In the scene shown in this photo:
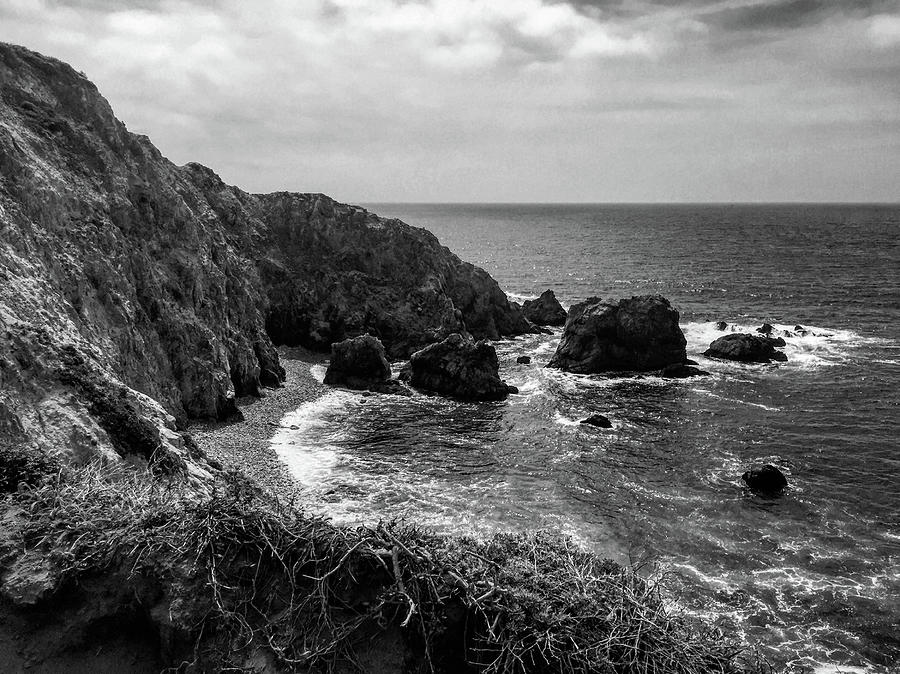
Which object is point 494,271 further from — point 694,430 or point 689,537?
point 689,537

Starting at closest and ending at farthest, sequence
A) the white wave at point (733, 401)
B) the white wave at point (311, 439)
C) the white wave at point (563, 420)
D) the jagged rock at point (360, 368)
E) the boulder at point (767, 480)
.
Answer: the boulder at point (767, 480) < the white wave at point (311, 439) < the white wave at point (563, 420) < the white wave at point (733, 401) < the jagged rock at point (360, 368)

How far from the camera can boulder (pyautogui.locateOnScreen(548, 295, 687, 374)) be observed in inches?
2092

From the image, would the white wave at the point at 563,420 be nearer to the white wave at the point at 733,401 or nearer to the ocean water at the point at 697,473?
the ocean water at the point at 697,473

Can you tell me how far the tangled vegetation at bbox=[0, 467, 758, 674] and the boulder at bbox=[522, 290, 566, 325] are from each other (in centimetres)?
6527

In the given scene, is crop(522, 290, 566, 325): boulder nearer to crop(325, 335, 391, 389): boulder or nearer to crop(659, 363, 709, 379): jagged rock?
crop(659, 363, 709, 379): jagged rock

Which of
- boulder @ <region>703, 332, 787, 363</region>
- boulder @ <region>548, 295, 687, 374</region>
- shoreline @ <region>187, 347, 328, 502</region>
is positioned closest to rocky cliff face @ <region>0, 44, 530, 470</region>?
shoreline @ <region>187, 347, 328, 502</region>

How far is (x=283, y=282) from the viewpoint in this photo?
202 feet

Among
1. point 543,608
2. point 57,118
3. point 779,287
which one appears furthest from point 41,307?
point 779,287

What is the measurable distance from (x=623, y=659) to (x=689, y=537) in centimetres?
2026

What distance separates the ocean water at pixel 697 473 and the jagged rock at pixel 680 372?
129 cm

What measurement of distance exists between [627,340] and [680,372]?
18.1 feet

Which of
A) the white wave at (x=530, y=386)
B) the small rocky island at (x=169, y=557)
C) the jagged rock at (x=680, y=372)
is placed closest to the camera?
the small rocky island at (x=169, y=557)

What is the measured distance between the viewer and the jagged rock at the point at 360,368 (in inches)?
1853

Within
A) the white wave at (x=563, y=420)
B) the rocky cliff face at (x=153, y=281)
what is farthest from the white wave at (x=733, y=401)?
the rocky cliff face at (x=153, y=281)
